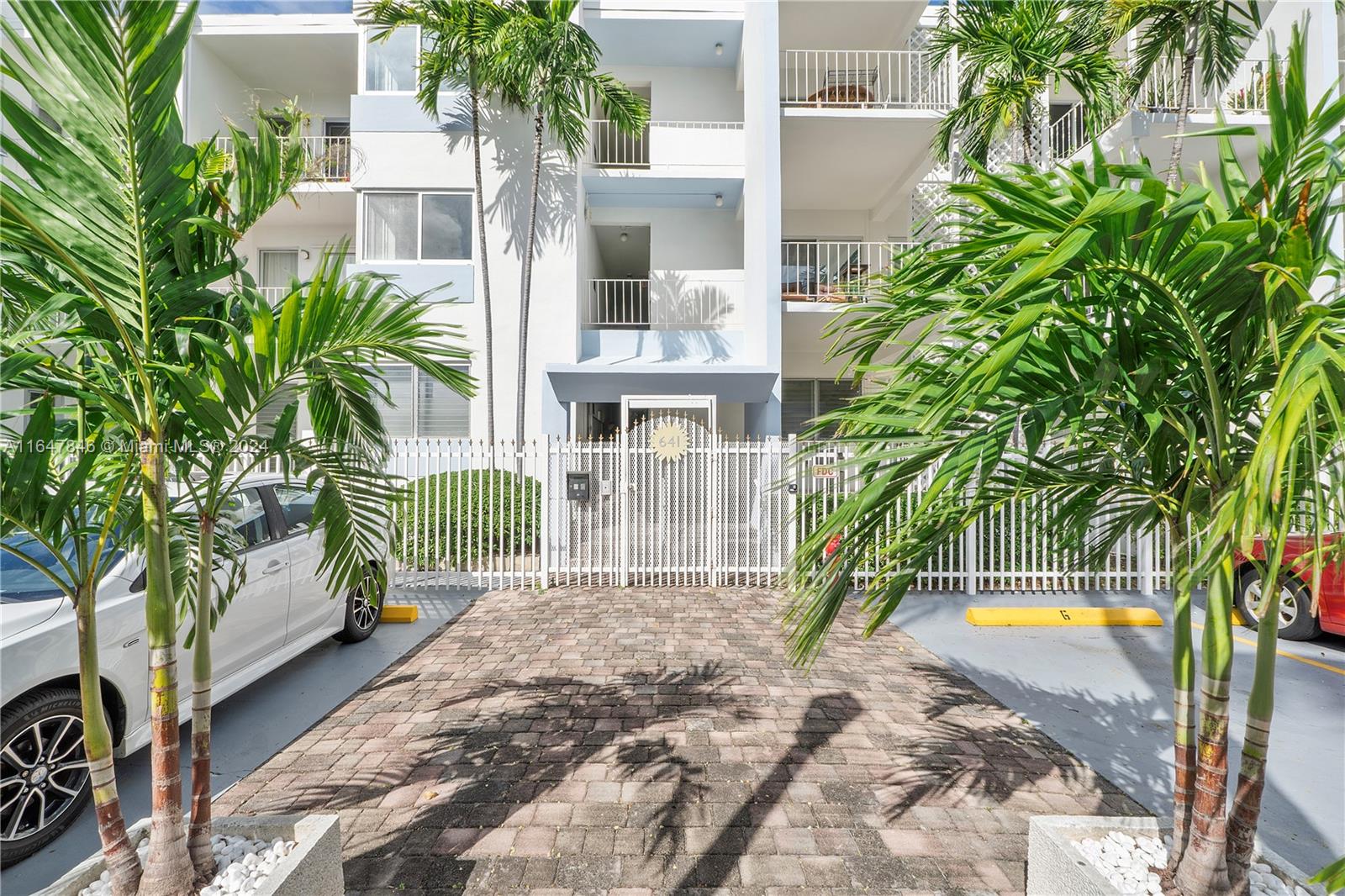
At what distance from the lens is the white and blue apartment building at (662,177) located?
1049 centimetres

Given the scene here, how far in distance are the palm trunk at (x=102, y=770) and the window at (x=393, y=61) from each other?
1201cm

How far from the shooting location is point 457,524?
25.1 feet

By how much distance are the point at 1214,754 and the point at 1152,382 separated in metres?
1.15

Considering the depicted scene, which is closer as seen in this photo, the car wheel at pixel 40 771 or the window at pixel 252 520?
the car wheel at pixel 40 771

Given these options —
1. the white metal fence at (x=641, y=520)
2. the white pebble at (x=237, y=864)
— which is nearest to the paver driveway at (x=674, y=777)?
the white pebble at (x=237, y=864)

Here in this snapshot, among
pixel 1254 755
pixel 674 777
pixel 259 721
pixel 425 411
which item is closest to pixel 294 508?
pixel 259 721

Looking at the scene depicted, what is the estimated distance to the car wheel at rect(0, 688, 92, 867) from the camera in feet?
8.80

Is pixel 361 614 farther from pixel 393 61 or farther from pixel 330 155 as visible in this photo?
pixel 330 155

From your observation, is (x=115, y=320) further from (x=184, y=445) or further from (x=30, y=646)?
(x=30, y=646)

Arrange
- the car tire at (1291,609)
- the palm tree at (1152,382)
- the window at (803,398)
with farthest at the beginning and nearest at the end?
the window at (803,398) → the car tire at (1291,609) → the palm tree at (1152,382)

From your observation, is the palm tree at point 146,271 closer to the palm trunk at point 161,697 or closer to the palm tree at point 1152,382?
the palm trunk at point 161,697

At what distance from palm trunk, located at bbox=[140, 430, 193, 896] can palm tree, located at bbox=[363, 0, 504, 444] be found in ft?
21.2

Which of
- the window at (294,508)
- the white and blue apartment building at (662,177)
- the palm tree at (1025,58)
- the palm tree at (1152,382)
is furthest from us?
the white and blue apartment building at (662,177)

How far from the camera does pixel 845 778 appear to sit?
3.34 metres
